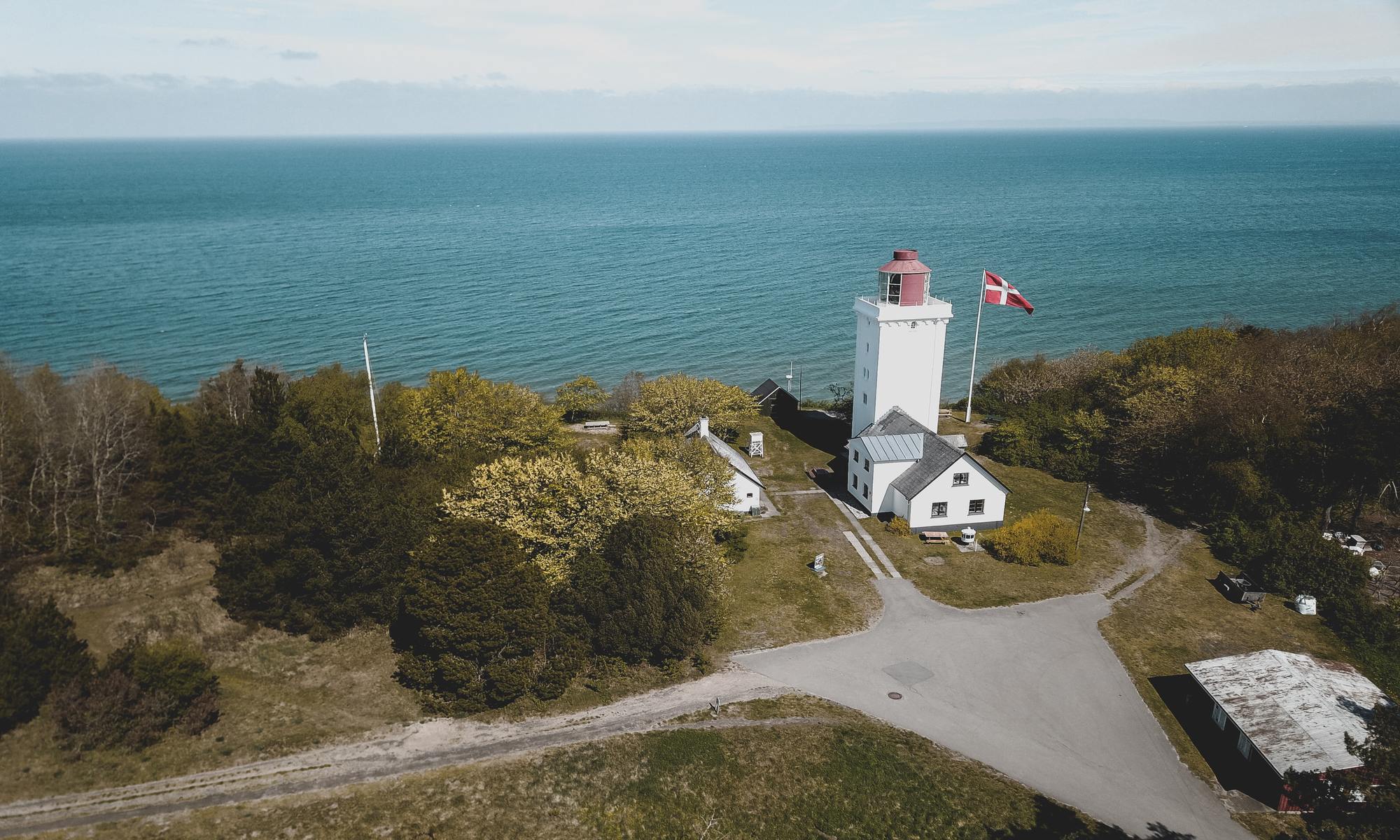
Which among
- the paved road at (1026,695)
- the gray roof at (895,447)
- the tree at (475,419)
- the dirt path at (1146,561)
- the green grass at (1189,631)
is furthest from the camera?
the tree at (475,419)

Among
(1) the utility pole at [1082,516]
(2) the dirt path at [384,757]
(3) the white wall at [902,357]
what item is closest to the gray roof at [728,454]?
(3) the white wall at [902,357]

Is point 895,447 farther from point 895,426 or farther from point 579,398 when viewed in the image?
point 579,398

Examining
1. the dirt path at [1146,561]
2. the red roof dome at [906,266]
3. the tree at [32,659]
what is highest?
the red roof dome at [906,266]

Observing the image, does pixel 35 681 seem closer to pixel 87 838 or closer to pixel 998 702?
pixel 87 838

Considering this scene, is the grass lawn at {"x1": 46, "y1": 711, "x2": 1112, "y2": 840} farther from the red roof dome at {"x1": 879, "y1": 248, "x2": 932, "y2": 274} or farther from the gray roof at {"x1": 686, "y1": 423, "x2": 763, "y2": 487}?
the red roof dome at {"x1": 879, "y1": 248, "x2": 932, "y2": 274}

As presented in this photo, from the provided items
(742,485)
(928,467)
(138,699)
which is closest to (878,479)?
(928,467)

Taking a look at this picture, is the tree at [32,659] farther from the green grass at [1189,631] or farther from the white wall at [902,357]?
the white wall at [902,357]

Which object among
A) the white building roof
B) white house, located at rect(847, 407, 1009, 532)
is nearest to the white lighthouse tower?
white house, located at rect(847, 407, 1009, 532)
